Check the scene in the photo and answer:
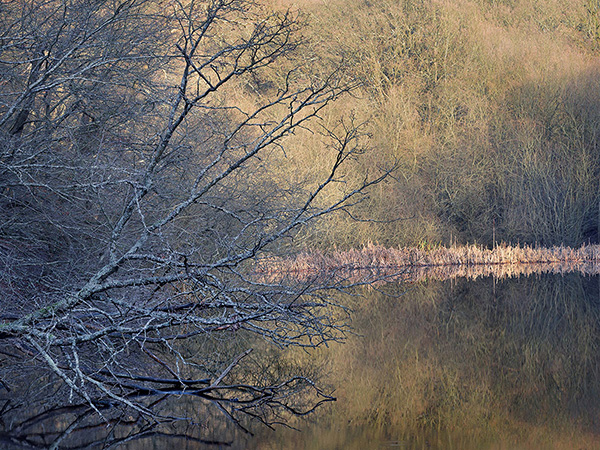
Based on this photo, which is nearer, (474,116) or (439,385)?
(439,385)

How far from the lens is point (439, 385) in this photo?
6.16 meters

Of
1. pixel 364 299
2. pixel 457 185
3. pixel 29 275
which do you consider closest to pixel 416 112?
pixel 457 185

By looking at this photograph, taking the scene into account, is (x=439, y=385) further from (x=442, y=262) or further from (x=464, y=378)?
(x=442, y=262)

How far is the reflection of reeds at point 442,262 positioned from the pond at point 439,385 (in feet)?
15.2

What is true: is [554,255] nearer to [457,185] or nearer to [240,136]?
[457,185]

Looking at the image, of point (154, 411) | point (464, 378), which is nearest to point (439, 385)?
point (464, 378)

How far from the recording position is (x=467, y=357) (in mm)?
7375

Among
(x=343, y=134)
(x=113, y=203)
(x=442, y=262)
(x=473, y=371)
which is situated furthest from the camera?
(x=343, y=134)

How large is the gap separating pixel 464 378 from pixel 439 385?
40 cm

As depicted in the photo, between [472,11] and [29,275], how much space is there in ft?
60.5

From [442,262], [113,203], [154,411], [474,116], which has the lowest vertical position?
[154,411]

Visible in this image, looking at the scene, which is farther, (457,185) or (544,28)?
(544,28)

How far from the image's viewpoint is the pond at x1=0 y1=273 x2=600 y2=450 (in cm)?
462

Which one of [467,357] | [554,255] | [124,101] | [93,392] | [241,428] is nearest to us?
[241,428]
